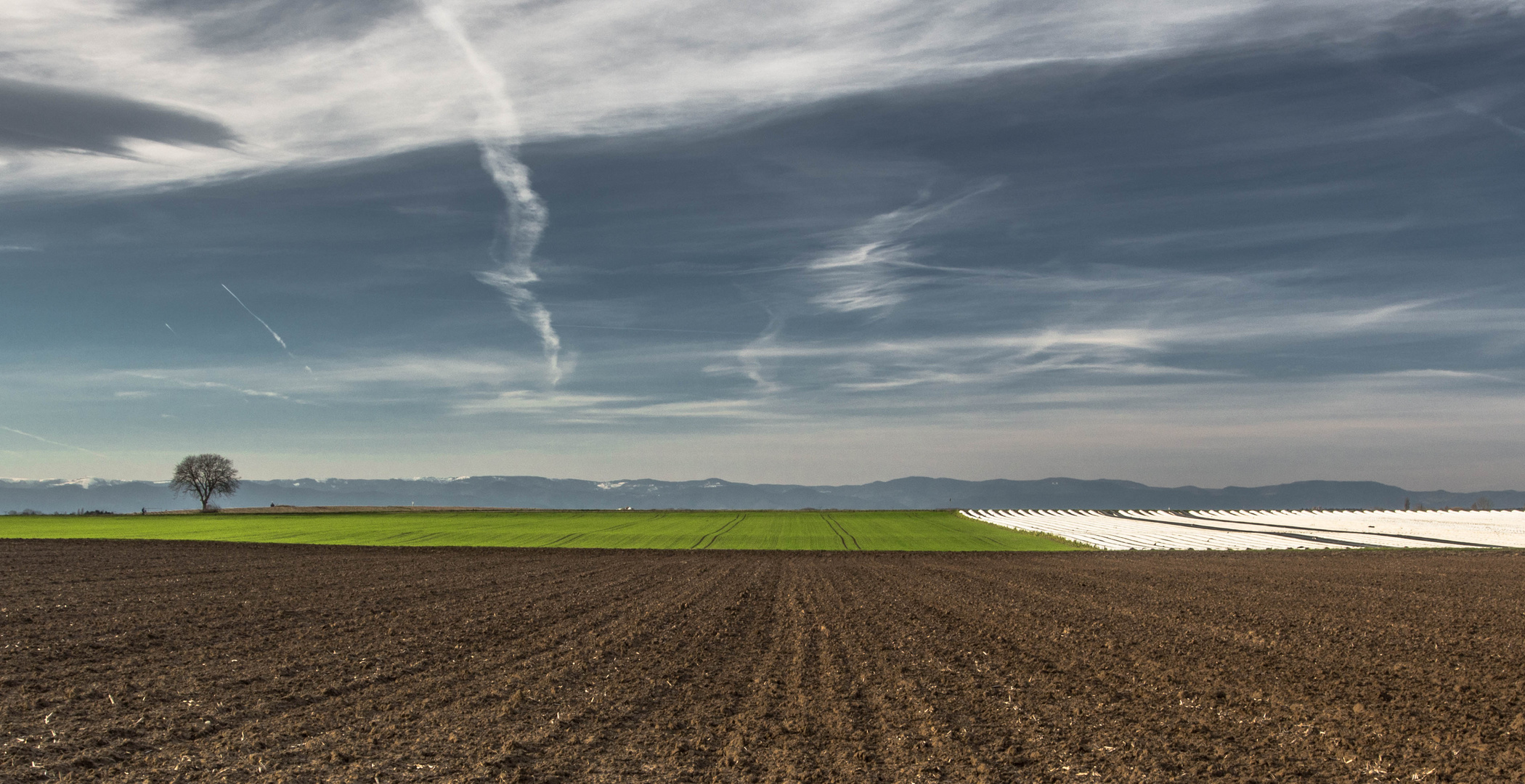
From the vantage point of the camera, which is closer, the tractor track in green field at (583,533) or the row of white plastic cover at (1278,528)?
the row of white plastic cover at (1278,528)

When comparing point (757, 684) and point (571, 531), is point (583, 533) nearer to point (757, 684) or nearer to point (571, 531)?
point (571, 531)

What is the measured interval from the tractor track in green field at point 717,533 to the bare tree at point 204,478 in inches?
4203

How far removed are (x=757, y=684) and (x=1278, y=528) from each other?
87.7 metres

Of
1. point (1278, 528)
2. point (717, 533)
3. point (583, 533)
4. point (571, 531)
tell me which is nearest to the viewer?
point (717, 533)

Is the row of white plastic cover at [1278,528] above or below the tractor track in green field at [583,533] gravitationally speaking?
below

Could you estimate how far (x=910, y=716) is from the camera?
45.4ft

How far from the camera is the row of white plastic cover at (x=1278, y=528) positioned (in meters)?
66.1

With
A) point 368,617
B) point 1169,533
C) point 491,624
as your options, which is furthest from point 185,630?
point 1169,533

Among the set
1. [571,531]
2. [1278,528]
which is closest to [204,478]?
[571,531]

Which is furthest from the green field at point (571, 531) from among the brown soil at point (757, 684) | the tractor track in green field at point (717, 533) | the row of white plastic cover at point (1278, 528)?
the brown soil at point (757, 684)

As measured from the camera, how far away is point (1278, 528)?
87125 millimetres

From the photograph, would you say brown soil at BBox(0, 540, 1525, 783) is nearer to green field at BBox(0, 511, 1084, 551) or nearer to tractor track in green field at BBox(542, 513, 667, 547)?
tractor track in green field at BBox(542, 513, 667, 547)

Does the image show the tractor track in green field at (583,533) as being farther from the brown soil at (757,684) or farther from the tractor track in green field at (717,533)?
the brown soil at (757,684)

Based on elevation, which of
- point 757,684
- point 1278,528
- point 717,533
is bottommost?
point 1278,528
